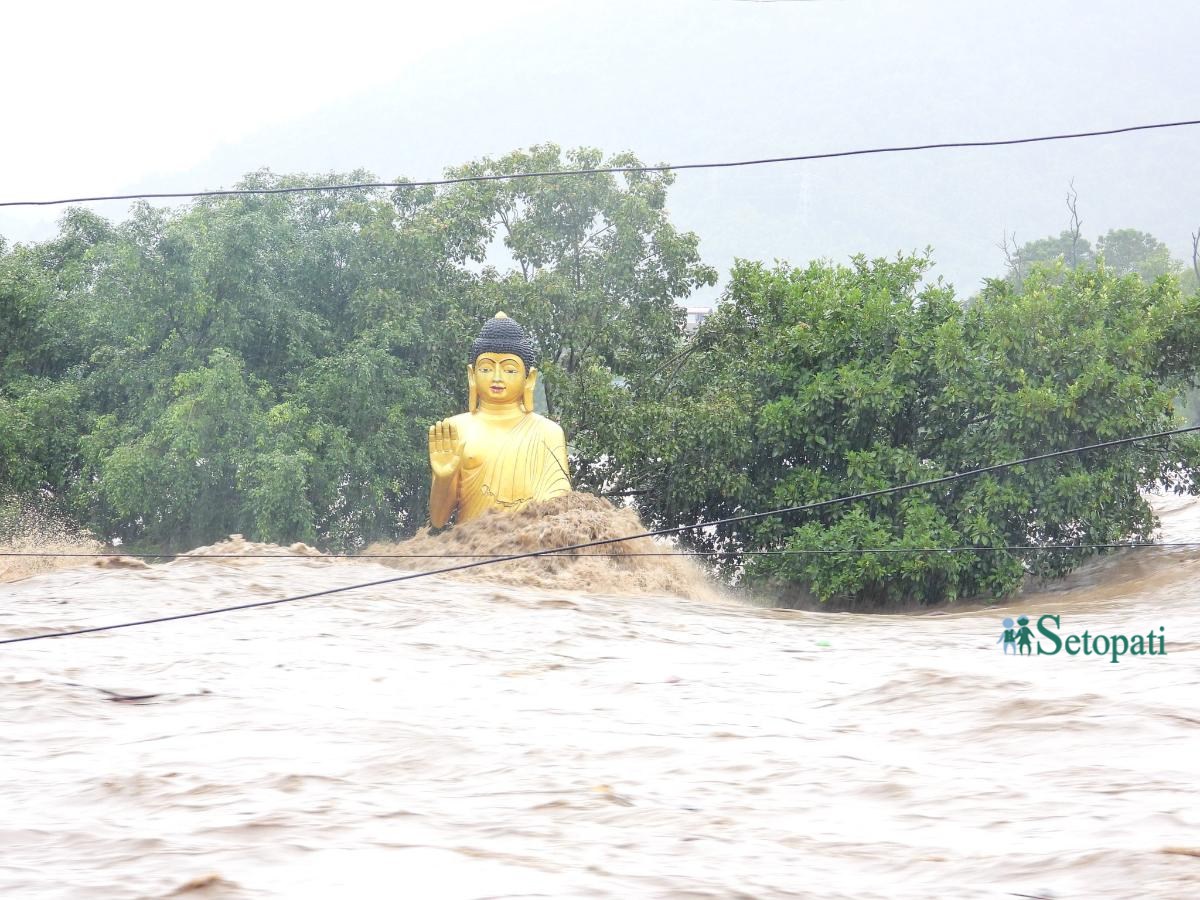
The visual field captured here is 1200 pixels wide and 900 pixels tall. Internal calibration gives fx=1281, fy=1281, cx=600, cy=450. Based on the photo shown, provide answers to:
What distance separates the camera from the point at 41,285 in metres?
17.5

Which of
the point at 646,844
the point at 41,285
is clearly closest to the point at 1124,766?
the point at 646,844

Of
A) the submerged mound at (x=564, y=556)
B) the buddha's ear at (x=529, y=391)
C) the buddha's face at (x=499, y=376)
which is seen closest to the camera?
the submerged mound at (x=564, y=556)

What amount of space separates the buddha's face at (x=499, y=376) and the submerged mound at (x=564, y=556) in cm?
129

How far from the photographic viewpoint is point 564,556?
1329cm

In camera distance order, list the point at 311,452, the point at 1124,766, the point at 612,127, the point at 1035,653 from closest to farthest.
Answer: the point at 1124,766 < the point at 1035,653 < the point at 311,452 < the point at 612,127

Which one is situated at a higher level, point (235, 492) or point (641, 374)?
point (641, 374)

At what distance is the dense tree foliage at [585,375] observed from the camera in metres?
13.8

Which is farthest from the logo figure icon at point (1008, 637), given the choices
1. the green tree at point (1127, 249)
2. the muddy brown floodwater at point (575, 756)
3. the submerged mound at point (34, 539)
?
the green tree at point (1127, 249)

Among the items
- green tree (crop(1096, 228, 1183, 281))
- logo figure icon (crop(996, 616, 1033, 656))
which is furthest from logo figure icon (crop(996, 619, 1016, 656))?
green tree (crop(1096, 228, 1183, 281))

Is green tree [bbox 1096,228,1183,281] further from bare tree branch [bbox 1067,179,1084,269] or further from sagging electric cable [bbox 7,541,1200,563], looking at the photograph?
sagging electric cable [bbox 7,541,1200,563]

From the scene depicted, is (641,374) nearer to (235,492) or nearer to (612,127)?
(235,492)

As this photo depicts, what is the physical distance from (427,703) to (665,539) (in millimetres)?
8419

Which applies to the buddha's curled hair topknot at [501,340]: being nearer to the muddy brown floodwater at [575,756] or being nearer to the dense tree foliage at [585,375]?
the dense tree foliage at [585,375]

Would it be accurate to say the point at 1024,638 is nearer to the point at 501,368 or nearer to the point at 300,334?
the point at 501,368
